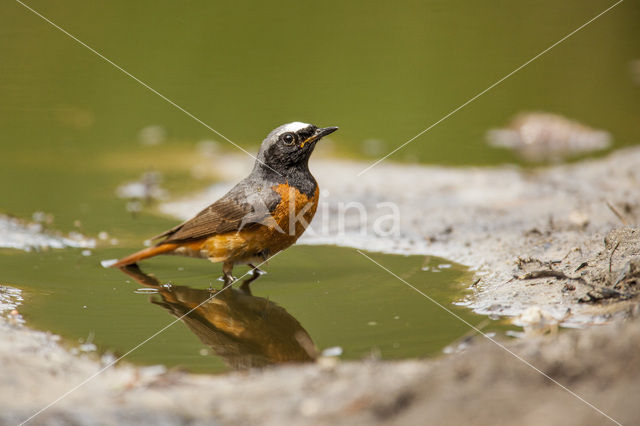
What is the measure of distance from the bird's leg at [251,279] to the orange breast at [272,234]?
0.17 m

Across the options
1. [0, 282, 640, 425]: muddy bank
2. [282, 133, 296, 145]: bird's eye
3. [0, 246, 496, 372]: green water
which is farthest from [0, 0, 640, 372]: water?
[282, 133, 296, 145]: bird's eye

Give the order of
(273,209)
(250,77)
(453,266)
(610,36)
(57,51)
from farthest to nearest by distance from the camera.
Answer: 1. (610,36)
2. (57,51)
3. (250,77)
4. (453,266)
5. (273,209)

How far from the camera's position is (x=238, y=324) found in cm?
488

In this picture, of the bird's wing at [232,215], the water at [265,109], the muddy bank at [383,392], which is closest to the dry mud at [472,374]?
the muddy bank at [383,392]

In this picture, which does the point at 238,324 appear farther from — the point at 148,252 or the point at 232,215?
the point at 148,252

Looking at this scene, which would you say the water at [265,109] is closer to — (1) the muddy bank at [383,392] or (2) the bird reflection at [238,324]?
(2) the bird reflection at [238,324]

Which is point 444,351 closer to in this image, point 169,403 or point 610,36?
point 169,403

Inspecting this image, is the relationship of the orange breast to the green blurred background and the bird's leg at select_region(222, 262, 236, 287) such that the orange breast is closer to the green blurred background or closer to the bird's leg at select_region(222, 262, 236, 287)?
the bird's leg at select_region(222, 262, 236, 287)

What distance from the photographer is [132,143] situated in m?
10.2

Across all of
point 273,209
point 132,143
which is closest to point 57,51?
point 132,143

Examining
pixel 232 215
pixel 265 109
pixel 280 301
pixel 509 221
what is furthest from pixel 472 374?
pixel 265 109

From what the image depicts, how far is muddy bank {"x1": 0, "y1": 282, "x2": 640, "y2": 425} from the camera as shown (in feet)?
10.0

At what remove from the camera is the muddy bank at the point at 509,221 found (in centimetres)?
486

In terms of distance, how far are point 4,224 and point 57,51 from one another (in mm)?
8270
